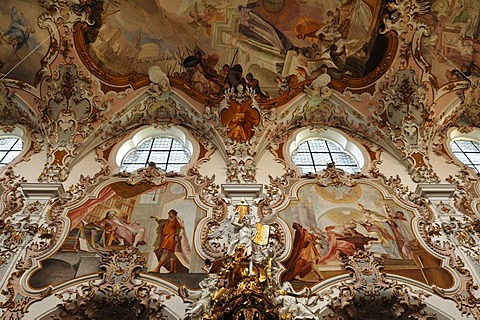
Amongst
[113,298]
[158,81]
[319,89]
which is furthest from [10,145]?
[319,89]

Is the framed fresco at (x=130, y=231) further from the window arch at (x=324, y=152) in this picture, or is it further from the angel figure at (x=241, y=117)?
the window arch at (x=324, y=152)

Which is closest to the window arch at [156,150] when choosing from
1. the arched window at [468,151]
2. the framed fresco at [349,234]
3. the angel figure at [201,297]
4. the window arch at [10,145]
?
the window arch at [10,145]

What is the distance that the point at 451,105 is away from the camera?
12.0m

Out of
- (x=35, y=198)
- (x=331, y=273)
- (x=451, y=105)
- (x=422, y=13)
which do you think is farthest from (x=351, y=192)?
(x=35, y=198)

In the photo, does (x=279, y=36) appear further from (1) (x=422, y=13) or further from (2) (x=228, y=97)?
(1) (x=422, y=13)

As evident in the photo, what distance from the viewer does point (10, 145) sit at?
1140 cm

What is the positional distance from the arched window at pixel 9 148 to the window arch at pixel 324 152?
7571 millimetres

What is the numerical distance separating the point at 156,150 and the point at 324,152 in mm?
4865

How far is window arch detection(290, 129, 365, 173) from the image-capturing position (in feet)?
36.8

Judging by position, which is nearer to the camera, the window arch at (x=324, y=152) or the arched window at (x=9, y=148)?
the arched window at (x=9, y=148)

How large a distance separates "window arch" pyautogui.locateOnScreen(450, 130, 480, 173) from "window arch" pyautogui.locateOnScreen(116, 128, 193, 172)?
7538mm

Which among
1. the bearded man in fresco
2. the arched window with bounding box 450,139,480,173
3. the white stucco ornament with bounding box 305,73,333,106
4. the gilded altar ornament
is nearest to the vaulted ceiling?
the white stucco ornament with bounding box 305,73,333,106

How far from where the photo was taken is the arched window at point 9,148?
10.8 metres

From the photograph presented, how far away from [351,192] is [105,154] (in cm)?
661
